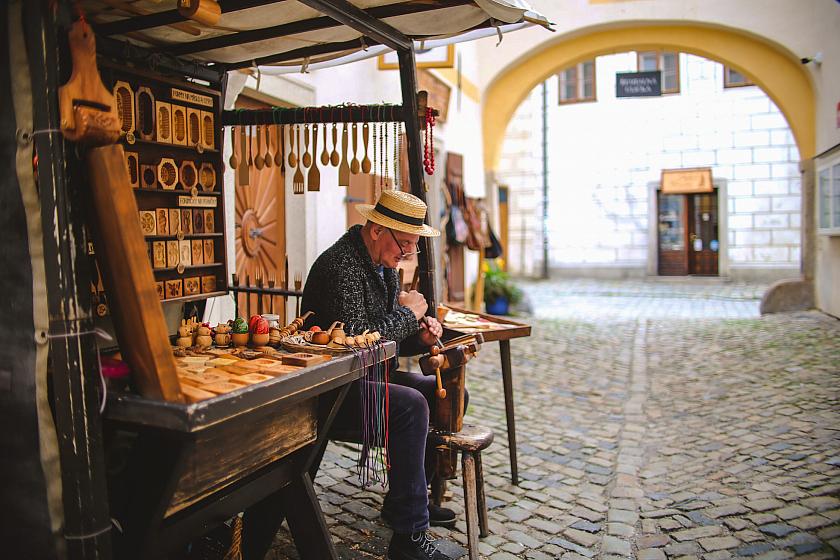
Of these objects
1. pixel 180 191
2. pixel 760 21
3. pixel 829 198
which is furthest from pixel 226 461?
pixel 760 21

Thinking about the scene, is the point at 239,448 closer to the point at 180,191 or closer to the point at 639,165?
the point at 180,191

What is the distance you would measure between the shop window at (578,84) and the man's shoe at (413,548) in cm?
1764

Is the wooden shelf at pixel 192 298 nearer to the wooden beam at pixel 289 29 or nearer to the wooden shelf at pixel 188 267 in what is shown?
the wooden shelf at pixel 188 267

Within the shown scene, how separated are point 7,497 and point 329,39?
7.10ft

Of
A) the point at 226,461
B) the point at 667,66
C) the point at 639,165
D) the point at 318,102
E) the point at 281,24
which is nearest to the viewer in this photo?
the point at 226,461

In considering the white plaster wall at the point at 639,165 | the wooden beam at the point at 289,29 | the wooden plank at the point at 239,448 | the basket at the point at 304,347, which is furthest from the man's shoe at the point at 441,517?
the white plaster wall at the point at 639,165

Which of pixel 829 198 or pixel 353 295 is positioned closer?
pixel 353 295

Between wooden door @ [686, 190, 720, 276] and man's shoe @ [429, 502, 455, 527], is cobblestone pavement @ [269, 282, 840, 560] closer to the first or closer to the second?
man's shoe @ [429, 502, 455, 527]

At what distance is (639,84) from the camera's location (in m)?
11.8

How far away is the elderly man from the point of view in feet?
9.33

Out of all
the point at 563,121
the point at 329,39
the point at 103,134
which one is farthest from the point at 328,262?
the point at 563,121

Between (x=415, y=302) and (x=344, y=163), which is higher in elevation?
(x=344, y=163)

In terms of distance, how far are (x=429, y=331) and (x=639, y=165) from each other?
16833 mm

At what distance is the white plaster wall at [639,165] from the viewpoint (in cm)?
1772
